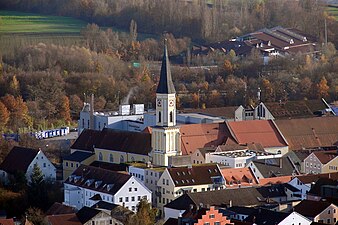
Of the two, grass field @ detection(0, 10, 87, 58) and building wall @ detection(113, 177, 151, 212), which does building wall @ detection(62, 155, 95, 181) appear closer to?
building wall @ detection(113, 177, 151, 212)

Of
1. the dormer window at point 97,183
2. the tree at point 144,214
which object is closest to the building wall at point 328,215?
the tree at point 144,214

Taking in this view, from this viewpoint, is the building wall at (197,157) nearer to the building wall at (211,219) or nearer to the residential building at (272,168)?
the residential building at (272,168)

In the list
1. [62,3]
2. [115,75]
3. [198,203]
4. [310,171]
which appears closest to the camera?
[198,203]

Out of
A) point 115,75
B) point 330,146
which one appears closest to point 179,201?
point 330,146

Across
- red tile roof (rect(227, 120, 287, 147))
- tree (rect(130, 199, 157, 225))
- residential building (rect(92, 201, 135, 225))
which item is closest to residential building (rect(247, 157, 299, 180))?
red tile roof (rect(227, 120, 287, 147))

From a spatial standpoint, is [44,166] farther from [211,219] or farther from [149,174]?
[211,219]

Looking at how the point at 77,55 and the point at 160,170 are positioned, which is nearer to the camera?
the point at 160,170

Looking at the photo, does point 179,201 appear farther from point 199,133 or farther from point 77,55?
point 77,55
